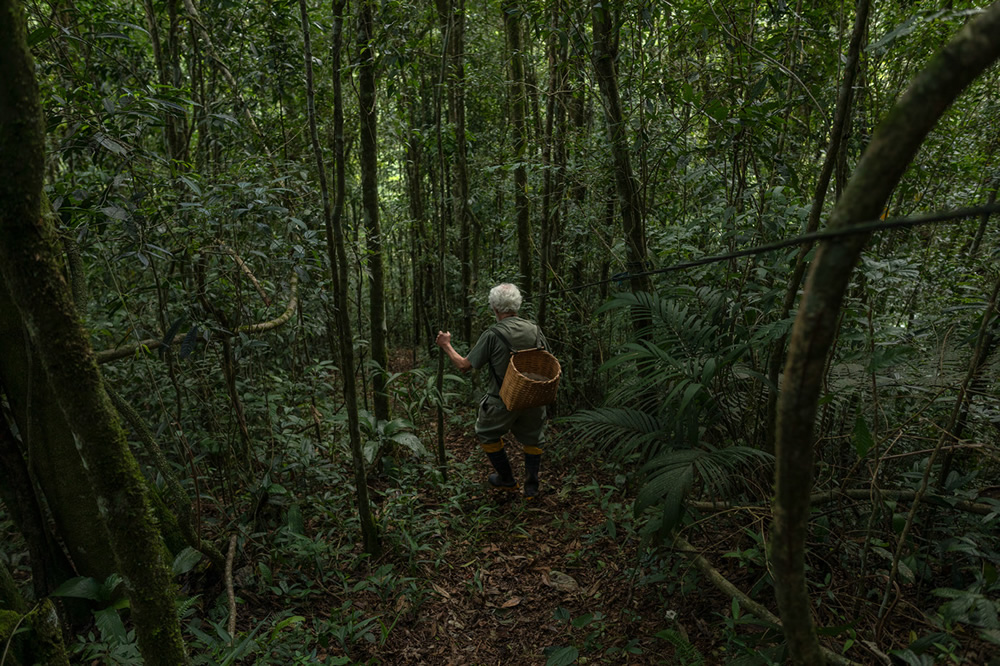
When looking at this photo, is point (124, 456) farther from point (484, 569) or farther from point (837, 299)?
point (484, 569)

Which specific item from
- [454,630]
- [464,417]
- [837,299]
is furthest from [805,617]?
[464,417]

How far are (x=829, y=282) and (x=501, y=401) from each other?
3.67m

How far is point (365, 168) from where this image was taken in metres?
4.52

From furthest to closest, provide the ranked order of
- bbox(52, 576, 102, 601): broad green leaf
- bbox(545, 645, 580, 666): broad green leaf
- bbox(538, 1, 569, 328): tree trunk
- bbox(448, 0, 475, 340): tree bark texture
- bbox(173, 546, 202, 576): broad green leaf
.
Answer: bbox(448, 0, 475, 340): tree bark texture → bbox(538, 1, 569, 328): tree trunk → bbox(173, 546, 202, 576): broad green leaf → bbox(545, 645, 580, 666): broad green leaf → bbox(52, 576, 102, 601): broad green leaf

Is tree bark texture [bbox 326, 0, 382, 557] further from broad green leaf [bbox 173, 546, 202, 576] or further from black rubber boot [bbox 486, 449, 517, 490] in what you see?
black rubber boot [bbox 486, 449, 517, 490]

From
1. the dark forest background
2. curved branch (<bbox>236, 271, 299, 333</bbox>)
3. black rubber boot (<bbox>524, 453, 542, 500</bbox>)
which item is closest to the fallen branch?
the dark forest background

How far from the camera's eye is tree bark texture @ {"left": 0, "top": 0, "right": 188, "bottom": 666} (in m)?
1.23

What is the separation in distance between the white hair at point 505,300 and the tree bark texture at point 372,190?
43.2 inches

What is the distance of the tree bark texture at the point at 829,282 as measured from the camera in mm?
864

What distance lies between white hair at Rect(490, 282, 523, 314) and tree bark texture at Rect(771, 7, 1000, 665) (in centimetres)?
361

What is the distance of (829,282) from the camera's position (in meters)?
0.99

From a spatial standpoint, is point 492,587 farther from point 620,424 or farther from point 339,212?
point 339,212

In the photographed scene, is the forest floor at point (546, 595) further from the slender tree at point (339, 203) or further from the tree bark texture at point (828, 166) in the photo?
the tree bark texture at point (828, 166)

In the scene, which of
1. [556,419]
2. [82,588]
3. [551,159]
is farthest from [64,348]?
[551,159]
